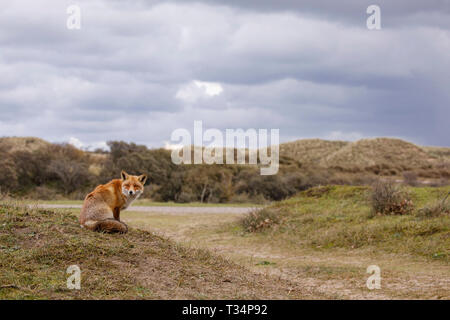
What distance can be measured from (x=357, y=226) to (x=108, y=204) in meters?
9.84

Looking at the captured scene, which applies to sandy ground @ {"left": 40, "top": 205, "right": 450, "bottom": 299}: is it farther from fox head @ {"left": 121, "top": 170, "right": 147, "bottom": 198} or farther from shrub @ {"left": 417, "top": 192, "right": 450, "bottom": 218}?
shrub @ {"left": 417, "top": 192, "right": 450, "bottom": 218}

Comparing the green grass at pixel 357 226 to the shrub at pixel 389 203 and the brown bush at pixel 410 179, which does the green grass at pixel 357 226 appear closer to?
the shrub at pixel 389 203

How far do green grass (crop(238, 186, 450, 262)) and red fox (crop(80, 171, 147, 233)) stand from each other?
8019mm

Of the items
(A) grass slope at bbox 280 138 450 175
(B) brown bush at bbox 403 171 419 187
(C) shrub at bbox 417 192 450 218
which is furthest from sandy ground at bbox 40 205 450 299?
(A) grass slope at bbox 280 138 450 175

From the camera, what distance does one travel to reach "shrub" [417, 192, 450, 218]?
16.0 metres

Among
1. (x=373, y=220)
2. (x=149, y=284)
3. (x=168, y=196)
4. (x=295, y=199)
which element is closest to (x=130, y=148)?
(x=168, y=196)

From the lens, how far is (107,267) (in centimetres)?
780

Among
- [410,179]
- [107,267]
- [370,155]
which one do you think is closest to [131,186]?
[107,267]

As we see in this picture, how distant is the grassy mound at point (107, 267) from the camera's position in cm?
696

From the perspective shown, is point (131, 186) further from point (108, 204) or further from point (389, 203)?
point (389, 203)

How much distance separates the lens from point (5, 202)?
34.7 ft

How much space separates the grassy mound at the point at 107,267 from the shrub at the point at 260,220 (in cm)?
868

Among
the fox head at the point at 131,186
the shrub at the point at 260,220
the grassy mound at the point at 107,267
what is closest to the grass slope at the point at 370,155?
the shrub at the point at 260,220
